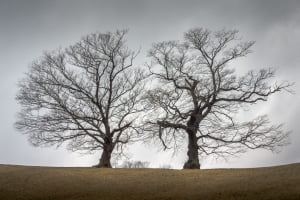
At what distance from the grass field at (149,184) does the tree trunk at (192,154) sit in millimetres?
3418

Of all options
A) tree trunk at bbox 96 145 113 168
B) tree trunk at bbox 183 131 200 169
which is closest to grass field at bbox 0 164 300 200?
tree trunk at bbox 96 145 113 168

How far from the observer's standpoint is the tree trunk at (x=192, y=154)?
25188mm

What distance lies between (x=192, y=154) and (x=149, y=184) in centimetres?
812

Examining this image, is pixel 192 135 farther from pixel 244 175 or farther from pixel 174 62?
pixel 244 175

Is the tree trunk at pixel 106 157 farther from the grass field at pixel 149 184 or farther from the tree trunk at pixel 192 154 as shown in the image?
the tree trunk at pixel 192 154

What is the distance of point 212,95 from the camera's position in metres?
26.4

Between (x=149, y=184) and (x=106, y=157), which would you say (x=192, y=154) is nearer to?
(x=106, y=157)

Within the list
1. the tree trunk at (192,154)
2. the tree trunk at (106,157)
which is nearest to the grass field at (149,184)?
the tree trunk at (106,157)

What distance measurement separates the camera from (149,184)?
58.7 feet

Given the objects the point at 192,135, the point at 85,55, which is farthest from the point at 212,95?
the point at 85,55

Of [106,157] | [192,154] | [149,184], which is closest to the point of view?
[149,184]

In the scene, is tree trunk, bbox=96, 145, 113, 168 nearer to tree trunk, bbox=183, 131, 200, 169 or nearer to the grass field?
A: the grass field

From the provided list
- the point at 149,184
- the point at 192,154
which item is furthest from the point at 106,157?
the point at 149,184

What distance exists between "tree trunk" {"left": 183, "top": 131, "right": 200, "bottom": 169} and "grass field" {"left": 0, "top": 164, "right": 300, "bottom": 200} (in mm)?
3418
